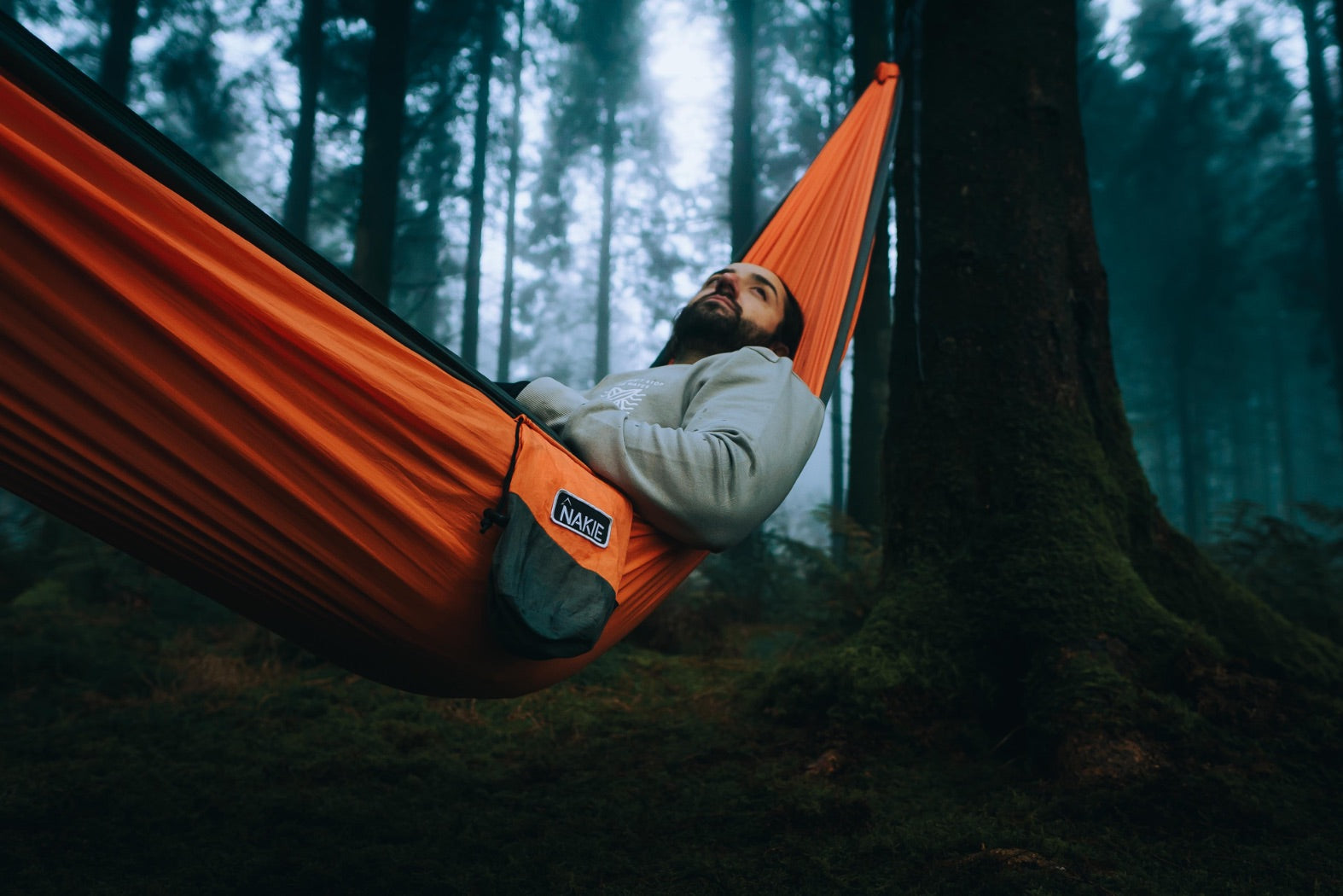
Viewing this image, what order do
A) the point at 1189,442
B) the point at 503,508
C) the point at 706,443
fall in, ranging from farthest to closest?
1. the point at 1189,442
2. the point at 706,443
3. the point at 503,508

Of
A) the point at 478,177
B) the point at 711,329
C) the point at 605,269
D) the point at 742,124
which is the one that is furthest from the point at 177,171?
the point at 605,269

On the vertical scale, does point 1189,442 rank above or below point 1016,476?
above

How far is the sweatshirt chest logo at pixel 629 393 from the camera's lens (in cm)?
161

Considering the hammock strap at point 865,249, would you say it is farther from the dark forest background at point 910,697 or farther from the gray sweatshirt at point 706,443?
the gray sweatshirt at point 706,443

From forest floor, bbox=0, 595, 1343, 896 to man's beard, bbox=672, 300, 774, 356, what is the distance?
1.03m

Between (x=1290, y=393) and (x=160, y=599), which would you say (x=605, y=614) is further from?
(x=1290, y=393)

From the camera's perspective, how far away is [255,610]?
43.3 inches

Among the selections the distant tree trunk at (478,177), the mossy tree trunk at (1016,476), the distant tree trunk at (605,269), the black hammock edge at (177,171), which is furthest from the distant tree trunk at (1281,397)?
the black hammock edge at (177,171)

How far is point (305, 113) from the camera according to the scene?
25.2ft

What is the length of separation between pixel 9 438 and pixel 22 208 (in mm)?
268

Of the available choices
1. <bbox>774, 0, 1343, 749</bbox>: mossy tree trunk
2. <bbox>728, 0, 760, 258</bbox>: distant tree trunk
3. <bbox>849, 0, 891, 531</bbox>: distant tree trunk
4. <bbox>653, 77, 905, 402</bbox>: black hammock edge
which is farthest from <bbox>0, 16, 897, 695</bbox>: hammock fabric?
<bbox>728, 0, 760, 258</bbox>: distant tree trunk

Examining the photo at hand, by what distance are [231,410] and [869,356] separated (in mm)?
5354

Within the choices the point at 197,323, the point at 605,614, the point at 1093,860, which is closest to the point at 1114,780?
the point at 1093,860

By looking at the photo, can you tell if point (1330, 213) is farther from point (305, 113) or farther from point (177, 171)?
point (177, 171)
